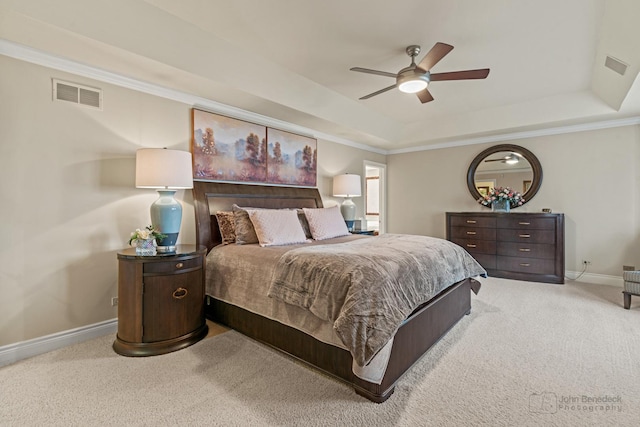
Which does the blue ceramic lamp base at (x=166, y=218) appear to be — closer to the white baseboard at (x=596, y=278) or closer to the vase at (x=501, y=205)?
the vase at (x=501, y=205)

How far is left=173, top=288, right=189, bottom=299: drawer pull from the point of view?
99.1 inches

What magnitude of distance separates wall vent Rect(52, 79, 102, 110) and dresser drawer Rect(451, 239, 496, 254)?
543cm

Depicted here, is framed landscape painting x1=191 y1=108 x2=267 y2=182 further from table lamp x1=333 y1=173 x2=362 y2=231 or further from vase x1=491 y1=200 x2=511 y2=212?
vase x1=491 y1=200 x2=511 y2=212

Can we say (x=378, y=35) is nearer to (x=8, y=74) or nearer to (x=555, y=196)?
(x=8, y=74)

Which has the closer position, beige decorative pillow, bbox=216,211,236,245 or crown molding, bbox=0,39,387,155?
crown molding, bbox=0,39,387,155

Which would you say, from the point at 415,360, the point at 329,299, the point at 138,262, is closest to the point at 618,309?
the point at 415,360

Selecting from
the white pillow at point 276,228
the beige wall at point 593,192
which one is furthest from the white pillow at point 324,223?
the beige wall at point 593,192

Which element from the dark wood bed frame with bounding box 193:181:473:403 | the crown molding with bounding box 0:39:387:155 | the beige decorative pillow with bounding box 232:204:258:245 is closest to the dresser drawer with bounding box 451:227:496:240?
the dark wood bed frame with bounding box 193:181:473:403

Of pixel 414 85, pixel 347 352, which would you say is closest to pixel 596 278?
pixel 414 85

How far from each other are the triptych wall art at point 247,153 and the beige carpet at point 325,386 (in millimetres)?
1930

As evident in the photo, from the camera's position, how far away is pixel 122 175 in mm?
2893

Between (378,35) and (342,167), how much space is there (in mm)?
2849

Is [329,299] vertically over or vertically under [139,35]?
under

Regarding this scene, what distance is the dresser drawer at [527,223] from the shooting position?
4.52 meters
